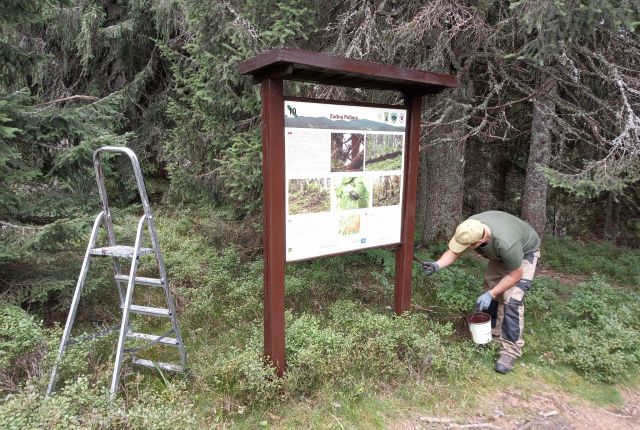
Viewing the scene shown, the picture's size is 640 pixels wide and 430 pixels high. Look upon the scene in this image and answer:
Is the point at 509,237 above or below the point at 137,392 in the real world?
above

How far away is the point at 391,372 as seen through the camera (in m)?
3.62

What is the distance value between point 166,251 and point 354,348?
4.40 meters

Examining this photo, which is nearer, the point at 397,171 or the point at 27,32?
the point at 397,171

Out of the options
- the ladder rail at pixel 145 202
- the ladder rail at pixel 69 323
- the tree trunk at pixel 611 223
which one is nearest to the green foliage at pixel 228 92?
the ladder rail at pixel 145 202

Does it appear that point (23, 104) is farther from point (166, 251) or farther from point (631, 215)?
point (631, 215)

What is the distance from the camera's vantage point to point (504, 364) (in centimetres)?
400

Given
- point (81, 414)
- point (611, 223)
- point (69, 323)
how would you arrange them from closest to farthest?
1. point (81, 414)
2. point (69, 323)
3. point (611, 223)

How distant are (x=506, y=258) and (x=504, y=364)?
3.33 ft

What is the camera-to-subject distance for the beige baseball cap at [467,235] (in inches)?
153

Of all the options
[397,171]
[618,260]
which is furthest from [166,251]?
[618,260]

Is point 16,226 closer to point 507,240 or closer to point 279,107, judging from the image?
point 279,107

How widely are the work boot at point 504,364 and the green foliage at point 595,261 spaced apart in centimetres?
418

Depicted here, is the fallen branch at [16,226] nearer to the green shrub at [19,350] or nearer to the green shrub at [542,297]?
the green shrub at [19,350]

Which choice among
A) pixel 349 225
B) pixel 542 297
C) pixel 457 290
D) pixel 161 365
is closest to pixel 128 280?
pixel 161 365
